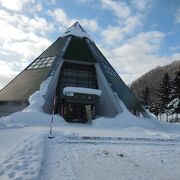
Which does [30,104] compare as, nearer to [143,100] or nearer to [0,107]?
[0,107]

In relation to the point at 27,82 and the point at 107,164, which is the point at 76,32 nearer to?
the point at 27,82

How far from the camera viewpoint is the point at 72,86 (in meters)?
29.1

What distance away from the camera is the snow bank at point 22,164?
17.4 feet

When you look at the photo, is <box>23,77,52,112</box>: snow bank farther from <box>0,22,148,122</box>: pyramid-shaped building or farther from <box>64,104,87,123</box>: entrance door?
<box>64,104,87,123</box>: entrance door

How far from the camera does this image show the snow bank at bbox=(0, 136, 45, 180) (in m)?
5.30

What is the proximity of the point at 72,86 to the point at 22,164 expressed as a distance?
75.7 feet

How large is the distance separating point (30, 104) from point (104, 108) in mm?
8298

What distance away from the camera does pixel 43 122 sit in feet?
66.1

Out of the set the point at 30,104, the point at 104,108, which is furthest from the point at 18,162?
the point at 104,108

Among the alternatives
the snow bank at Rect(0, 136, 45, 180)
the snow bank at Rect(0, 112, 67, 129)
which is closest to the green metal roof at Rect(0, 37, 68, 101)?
the snow bank at Rect(0, 112, 67, 129)

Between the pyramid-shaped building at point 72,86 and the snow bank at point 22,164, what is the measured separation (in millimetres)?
17002

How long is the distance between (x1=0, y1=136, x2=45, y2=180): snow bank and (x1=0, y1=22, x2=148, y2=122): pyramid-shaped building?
1700 centimetres

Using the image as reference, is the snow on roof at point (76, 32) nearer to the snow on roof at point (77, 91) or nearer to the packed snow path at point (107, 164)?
the snow on roof at point (77, 91)

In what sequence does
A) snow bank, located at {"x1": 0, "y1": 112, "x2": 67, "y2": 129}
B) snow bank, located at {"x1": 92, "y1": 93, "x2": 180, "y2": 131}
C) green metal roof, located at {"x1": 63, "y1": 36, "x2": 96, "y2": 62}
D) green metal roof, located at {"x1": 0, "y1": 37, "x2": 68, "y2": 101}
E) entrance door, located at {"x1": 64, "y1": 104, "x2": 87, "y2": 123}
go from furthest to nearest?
1. green metal roof, located at {"x1": 63, "y1": 36, "x2": 96, "y2": 62}
2. green metal roof, located at {"x1": 0, "y1": 37, "x2": 68, "y2": 101}
3. entrance door, located at {"x1": 64, "y1": 104, "x2": 87, "y2": 123}
4. snow bank, located at {"x1": 92, "y1": 93, "x2": 180, "y2": 131}
5. snow bank, located at {"x1": 0, "y1": 112, "x2": 67, "y2": 129}
